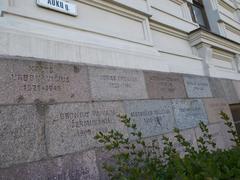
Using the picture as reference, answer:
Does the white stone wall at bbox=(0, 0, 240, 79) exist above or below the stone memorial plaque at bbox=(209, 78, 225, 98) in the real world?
above

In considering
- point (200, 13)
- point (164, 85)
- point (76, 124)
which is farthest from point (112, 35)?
point (200, 13)

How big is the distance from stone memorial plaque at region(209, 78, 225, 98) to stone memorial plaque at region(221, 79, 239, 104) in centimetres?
19

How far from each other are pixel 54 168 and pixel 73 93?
897 millimetres

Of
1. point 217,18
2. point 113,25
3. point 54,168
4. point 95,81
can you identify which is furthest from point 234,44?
point 54,168

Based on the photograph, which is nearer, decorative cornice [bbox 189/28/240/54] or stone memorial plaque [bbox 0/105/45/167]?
stone memorial plaque [bbox 0/105/45/167]

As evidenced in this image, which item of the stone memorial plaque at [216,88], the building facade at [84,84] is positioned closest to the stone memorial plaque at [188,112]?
the building facade at [84,84]

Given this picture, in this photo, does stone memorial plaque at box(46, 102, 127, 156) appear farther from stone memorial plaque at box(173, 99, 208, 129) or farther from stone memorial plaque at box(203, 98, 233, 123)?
stone memorial plaque at box(203, 98, 233, 123)

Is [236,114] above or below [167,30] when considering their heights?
below

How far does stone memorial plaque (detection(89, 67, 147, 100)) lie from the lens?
306 centimetres

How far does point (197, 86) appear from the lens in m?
4.89

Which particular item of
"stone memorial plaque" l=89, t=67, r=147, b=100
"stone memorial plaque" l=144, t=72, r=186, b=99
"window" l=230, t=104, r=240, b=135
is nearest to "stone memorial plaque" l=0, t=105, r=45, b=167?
"stone memorial plaque" l=89, t=67, r=147, b=100

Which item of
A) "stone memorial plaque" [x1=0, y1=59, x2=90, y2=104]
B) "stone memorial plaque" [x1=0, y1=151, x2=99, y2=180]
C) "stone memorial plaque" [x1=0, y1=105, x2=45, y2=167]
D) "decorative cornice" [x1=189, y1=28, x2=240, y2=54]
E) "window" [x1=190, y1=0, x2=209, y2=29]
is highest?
"window" [x1=190, y1=0, x2=209, y2=29]

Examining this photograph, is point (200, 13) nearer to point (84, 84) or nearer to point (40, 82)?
point (84, 84)

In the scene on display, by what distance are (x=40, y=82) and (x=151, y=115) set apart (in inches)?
70.9
